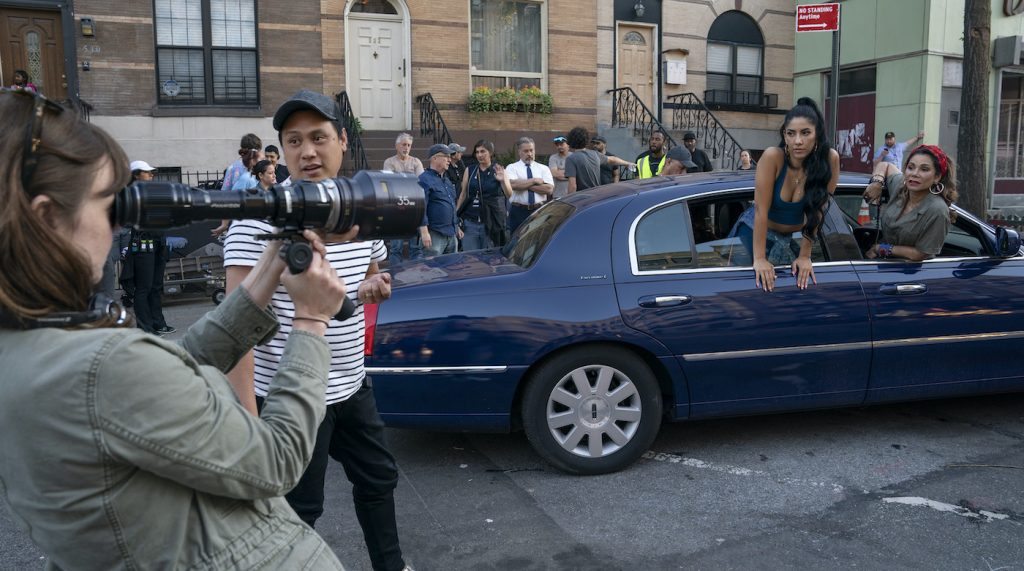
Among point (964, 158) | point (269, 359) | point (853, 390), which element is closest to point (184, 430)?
point (269, 359)

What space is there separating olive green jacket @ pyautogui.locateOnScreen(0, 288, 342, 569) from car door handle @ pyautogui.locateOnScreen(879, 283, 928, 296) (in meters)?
4.09

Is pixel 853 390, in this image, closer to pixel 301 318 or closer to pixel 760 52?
pixel 301 318

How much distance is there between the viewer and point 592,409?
4477 millimetres

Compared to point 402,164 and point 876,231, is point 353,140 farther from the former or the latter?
point 876,231

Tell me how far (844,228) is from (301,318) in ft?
13.4

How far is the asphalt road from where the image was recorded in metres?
3.68

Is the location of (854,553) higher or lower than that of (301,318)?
lower

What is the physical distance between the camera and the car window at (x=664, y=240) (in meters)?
4.64

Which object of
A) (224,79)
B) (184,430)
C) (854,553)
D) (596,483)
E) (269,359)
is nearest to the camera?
(184,430)

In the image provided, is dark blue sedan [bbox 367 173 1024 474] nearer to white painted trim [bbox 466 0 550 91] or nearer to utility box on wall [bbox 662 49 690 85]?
white painted trim [bbox 466 0 550 91]

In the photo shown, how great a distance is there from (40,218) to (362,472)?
1.93m

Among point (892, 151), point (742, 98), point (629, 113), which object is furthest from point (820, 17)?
point (742, 98)

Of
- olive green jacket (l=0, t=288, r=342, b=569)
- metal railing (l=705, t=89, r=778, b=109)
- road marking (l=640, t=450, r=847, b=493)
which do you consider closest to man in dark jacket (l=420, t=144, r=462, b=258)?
road marking (l=640, t=450, r=847, b=493)

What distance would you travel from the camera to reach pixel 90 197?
1.35 meters
